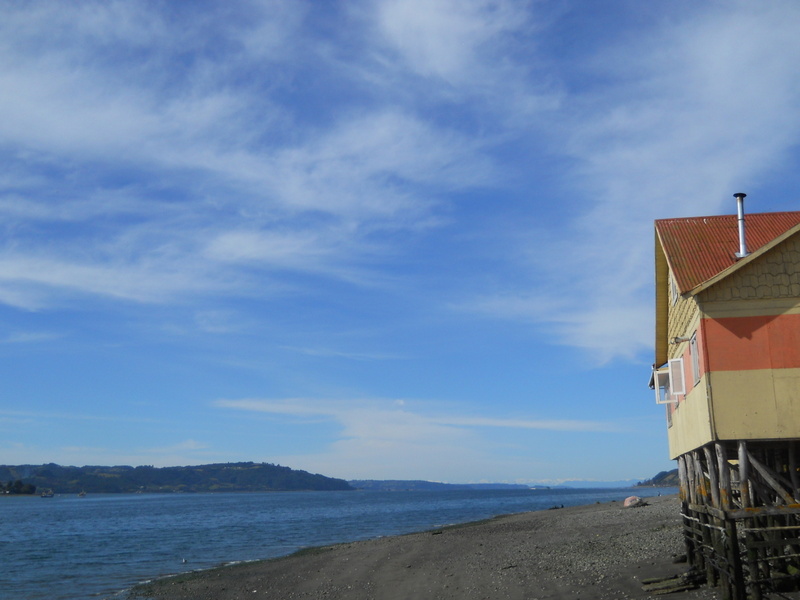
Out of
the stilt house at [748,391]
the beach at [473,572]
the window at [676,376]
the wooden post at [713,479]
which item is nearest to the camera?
the stilt house at [748,391]

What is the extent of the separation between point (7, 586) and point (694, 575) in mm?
35051

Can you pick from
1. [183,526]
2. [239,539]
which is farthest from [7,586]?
[183,526]

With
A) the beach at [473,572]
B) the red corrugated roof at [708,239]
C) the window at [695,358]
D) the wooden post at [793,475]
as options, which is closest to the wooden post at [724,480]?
the wooden post at [793,475]

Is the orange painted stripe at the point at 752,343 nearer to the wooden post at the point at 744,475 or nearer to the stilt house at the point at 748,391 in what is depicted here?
the stilt house at the point at 748,391

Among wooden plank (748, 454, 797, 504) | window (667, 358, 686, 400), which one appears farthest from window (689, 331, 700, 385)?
wooden plank (748, 454, 797, 504)

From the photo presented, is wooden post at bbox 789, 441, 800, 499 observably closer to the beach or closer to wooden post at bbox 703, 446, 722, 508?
wooden post at bbox 703, 446, 722, 508

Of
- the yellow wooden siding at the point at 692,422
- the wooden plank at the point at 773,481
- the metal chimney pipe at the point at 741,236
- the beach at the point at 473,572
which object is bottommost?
the beach at the point at 473,572

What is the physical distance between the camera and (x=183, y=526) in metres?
82.8

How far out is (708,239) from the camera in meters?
18.9

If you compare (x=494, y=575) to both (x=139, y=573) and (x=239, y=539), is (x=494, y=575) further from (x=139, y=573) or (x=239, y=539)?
(x=239, y=539)

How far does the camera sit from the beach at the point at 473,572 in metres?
21.2

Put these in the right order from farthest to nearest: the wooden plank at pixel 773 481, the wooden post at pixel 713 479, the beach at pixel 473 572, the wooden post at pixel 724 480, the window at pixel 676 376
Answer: the beach at pixel 473 572, the window at pixel 676 376, the wooden post at pixel 713 479, the wooden post at pixel 724 480, the wooden plank at pixel 773 481

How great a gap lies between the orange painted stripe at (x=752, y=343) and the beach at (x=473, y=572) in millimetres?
6307

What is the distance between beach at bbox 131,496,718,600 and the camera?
21.2 m
